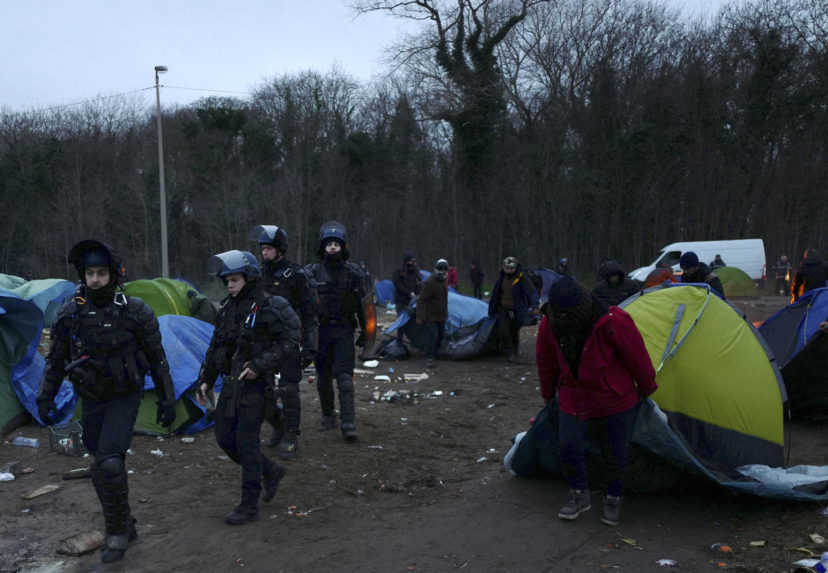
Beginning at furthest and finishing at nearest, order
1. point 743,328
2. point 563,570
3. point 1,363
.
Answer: point 1,363 < point 743,328 < point 563,570

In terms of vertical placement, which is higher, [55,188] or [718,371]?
[55,188]

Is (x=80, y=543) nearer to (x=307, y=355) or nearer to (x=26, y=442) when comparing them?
(x=307, y=355)

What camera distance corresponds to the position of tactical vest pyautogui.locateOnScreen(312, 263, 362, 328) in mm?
6586

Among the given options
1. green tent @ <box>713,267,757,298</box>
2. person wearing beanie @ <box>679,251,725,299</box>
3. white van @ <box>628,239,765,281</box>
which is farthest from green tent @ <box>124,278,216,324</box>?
green tent @ <box>713,267,757,298</box>

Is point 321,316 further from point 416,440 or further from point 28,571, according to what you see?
point 28,571

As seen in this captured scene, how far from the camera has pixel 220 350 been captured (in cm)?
467

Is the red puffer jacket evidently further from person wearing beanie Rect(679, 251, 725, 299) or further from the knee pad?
person wearing beanie Rect(679, 251, 725, 299)

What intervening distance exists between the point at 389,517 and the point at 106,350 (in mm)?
2229

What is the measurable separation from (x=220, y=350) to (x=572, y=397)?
8.04 ft

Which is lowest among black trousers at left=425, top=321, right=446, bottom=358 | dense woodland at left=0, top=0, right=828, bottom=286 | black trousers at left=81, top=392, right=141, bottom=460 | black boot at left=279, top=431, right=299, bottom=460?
black boot at left=279, top=431, right=299, bottom=460

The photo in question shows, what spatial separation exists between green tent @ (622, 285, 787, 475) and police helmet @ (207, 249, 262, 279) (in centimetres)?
301

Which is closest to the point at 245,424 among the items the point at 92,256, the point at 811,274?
the point at 92,256

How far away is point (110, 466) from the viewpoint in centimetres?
402

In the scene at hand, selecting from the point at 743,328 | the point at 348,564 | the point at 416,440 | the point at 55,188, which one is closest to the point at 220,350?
the point at 348,564
